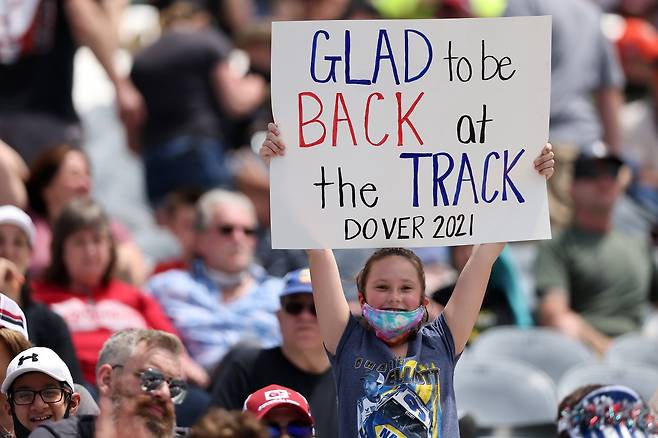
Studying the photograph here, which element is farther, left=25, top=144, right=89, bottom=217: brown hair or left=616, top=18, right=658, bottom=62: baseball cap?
left=616, top=18, right=658, bottom=62: baseball cap

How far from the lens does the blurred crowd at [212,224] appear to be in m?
6.75

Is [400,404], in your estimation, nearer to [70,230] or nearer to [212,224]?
[70,230]

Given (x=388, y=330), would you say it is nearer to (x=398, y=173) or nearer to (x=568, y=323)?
(x=398, y=173)

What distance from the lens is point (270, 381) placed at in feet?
22.0

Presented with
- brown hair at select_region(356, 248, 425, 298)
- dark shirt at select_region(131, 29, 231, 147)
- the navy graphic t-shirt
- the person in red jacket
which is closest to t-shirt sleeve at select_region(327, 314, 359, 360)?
the navy graphic t-shirt

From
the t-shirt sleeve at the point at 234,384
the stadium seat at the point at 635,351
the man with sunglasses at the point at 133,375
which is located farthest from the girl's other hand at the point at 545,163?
the stadium seat at the point at 635,351

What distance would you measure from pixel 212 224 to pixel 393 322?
10.4 ft

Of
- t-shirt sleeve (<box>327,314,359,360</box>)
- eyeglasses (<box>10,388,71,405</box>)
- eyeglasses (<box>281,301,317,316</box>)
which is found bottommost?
eyeglasses (<box>10,388,71,405</box>)

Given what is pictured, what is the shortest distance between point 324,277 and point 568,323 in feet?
12.5

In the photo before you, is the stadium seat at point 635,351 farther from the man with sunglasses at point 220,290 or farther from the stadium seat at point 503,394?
the man with sunglasses at point 220,290

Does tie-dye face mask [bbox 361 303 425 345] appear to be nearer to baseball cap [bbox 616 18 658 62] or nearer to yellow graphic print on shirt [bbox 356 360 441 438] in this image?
yellow graphic print on shirt [bbox 356 360 441 438]

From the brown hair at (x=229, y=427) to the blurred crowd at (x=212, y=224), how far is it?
29.8 inches

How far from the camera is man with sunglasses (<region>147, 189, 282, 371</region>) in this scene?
316 inches

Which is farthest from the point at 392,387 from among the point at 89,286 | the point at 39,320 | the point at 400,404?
the point at 89,286
